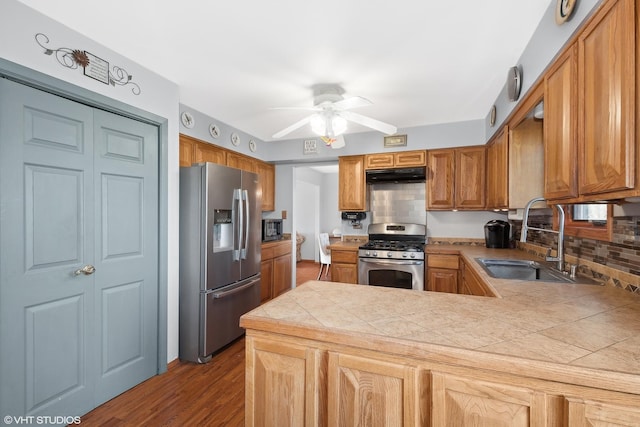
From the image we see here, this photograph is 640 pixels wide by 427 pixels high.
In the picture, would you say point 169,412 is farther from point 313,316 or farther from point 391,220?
point 391,220

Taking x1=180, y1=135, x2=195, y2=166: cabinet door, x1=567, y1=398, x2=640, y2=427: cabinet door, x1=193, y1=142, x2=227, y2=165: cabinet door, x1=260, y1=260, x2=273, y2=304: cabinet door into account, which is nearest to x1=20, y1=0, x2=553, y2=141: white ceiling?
x1=180, y1=135, x2=195, y2=166: cabinet door

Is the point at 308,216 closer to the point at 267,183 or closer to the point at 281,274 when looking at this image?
the point at 267,183

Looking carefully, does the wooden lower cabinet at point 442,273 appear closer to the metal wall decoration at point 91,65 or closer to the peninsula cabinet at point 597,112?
the peninsula cabinet at point 597,112

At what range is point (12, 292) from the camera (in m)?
1.56

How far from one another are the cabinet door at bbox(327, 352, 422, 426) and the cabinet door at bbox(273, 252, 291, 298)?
3.31 metres

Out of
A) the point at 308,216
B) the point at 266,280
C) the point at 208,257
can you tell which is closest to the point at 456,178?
the point at 266,280

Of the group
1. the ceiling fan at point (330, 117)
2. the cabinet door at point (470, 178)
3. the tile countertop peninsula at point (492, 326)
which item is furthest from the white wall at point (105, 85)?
the cabinet door at point (470, 178)

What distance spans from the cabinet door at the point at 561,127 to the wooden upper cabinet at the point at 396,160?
7.00ft

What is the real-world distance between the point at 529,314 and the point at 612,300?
1.77 feet

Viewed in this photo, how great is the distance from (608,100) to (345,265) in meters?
3.07

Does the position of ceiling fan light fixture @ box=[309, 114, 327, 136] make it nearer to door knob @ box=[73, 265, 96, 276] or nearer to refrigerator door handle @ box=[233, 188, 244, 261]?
refrigerator door handle @ box=[233, 188, 244, 261]

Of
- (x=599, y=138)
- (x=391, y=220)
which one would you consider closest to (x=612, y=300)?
(x=599, y=138)

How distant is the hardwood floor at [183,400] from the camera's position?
1.85 metres

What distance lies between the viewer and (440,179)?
145 inches
